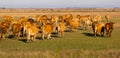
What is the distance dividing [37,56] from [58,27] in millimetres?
12187

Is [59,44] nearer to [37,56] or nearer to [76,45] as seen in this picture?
[76,45]

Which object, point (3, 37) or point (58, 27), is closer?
point (3, 37)

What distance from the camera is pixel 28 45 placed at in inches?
871

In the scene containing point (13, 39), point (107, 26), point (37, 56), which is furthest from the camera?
point (107, 26)

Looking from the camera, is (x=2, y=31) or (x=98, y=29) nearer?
(x=2, y=31)

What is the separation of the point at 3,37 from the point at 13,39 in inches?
32.2

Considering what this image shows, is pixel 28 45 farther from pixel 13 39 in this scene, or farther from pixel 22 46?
pixel 13 39

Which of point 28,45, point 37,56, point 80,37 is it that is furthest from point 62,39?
point 37,56

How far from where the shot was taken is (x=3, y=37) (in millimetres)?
24984

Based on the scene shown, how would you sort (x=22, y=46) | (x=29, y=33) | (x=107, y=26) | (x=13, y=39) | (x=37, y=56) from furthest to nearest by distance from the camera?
1. (x=107, y=26)
2. (x=13, y=39)
3. (x=29, y=33)
4. (x=22, y=46)
5. (x=37, y=56)

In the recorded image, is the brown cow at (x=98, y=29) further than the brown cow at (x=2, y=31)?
Yes

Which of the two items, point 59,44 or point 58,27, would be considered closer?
point 59,44

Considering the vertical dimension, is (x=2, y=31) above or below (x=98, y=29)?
above

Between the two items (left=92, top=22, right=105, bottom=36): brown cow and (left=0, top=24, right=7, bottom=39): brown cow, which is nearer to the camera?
(left=0, top=24, right=7, bottom=39): brown cow
